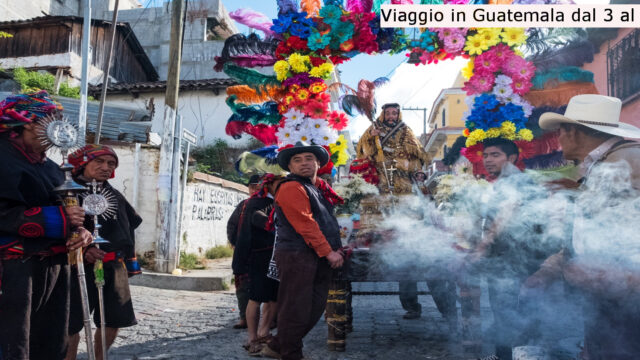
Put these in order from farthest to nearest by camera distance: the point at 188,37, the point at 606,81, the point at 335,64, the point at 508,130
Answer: the point at 188,37 < the point at 606,81 < the point at 335,64 < the point at 508,130

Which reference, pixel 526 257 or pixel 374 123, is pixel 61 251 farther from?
pixel 374 123

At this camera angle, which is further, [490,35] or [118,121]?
[118,121]

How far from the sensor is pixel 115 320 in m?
3.66

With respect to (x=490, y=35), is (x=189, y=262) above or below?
below

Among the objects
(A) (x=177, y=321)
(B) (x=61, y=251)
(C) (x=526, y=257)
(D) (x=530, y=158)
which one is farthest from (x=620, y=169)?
(A) (x=177, y=321)

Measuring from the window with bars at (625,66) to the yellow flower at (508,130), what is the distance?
617cm

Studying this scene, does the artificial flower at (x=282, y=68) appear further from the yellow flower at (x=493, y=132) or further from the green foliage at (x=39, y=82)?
the green foliage at (x=39, y=82)

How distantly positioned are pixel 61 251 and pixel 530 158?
4619mm

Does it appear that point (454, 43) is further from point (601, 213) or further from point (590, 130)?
point (601, 213)

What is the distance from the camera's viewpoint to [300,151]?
4.35 metres

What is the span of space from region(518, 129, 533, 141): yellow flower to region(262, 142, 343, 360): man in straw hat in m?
2.21

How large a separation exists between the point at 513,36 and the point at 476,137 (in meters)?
1.16

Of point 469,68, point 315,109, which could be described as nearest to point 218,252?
point 315,109

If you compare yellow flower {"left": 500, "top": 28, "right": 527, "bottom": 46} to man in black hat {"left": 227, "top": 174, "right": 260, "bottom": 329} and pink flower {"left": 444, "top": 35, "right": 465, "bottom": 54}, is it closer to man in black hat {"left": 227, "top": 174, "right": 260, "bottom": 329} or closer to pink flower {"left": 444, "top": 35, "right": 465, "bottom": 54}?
pink flower {"left": 444, "top": 35, "right": 465, "bottom": 54}
